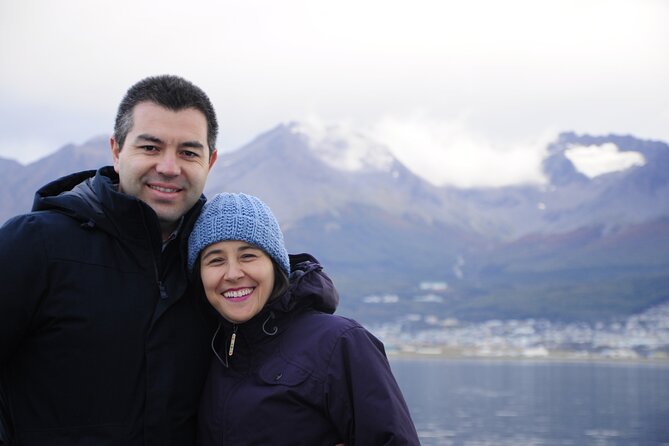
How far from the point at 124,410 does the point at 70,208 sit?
0.89 metres

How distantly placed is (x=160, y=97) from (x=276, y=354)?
129 cm

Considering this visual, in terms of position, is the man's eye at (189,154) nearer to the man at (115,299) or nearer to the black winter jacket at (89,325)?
the man at (115,299)

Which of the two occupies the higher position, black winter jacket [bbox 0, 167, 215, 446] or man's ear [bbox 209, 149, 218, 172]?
man's ear [bbox 209, 149, 218, 172]

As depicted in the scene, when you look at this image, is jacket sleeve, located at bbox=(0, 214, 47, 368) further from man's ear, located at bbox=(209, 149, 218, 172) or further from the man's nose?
man's ear, located at bbox=(209, 149, 218, 172)

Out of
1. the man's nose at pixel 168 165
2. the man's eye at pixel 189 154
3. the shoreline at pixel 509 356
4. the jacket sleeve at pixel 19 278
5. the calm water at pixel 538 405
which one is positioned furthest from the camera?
the shoreline at pixel 509 356

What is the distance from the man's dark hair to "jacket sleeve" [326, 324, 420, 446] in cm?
129

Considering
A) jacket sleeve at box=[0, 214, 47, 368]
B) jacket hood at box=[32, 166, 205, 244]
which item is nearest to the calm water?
jacket hood at box=[32, 166, 205, 244]

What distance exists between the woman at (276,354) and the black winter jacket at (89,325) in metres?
0.23

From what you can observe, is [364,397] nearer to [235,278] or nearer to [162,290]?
[235,278]

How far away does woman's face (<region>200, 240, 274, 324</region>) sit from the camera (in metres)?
3.92

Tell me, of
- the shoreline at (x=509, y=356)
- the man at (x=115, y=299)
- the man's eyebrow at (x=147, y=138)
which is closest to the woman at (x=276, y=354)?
the man at (x=115, y=299)

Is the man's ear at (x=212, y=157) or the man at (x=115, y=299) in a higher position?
the man's ear at (x=212, y=157)

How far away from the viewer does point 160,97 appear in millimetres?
3896

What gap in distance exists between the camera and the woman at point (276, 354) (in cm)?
367
